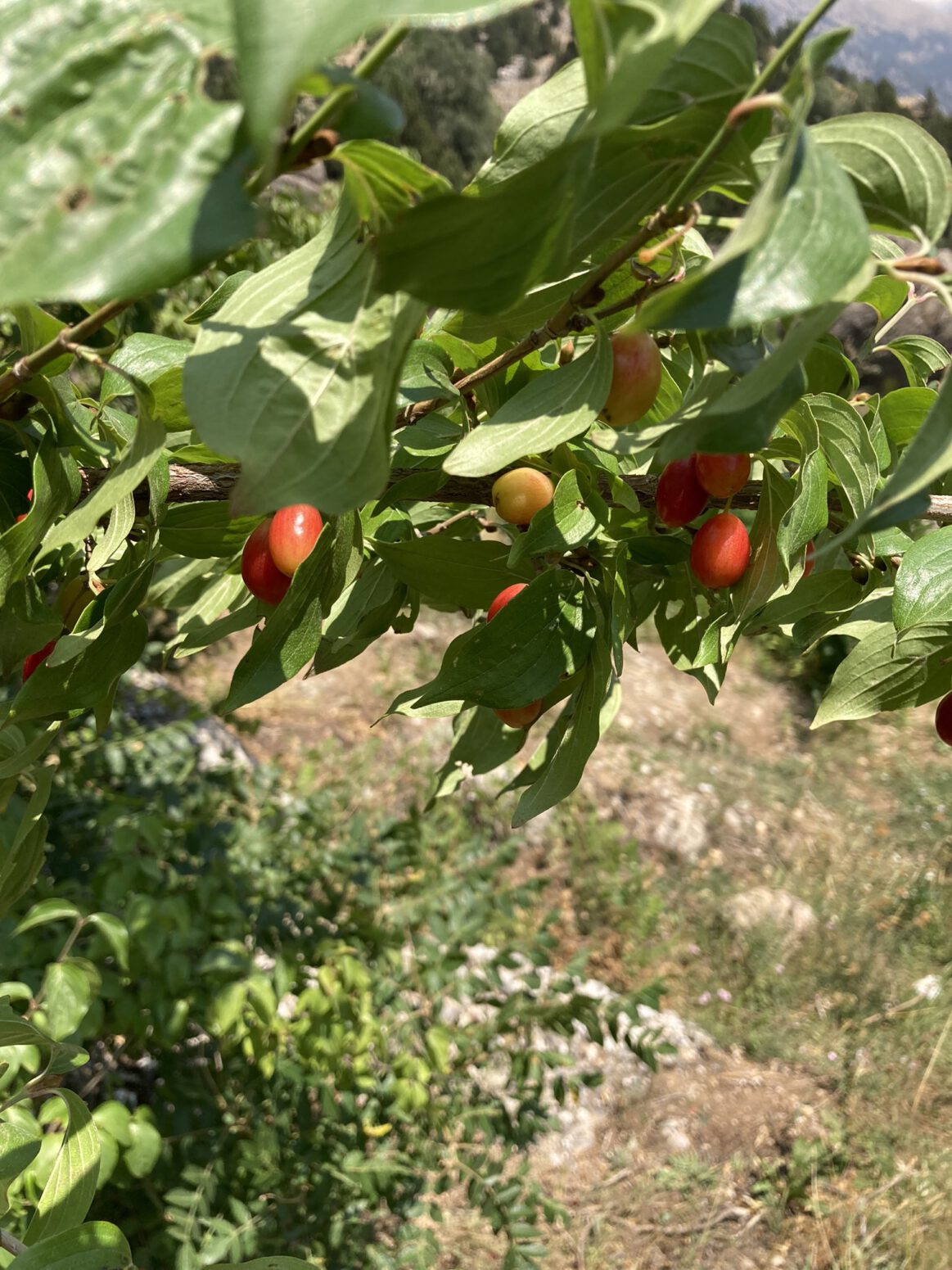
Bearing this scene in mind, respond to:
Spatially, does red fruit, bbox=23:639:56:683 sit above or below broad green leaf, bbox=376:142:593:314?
below

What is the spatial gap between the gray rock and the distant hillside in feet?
35.5

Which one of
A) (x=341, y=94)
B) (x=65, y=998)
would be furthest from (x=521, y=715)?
(x=65, y=998)

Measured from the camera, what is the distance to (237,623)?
0.75 m

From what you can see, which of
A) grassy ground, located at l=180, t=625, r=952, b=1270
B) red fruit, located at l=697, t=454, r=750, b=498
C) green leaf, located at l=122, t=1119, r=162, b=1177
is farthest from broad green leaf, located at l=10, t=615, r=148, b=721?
grassy ground, located at l=180, t=625, r=952, b=1270

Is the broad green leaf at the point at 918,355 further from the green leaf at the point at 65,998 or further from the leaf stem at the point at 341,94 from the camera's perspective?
the green leaf at the point at 65,998

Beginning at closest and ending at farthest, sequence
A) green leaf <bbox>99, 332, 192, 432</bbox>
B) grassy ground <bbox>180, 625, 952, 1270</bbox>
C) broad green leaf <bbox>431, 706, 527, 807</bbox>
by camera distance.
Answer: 1. green leaf <bbox>99, 332, 192, 432</bbox>
2. broad green leaf <bbox>431, 706, 527, 807</bbox>
3. grassy ground <bbox>180, 625, 952, 1270</bbox>

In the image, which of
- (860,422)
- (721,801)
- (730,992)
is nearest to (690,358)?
(860,422)

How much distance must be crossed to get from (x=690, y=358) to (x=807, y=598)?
214mm

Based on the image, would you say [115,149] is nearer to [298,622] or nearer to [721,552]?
[298,622]

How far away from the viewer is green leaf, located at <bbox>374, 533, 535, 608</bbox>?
0.71m

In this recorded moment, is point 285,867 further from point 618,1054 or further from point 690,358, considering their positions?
point 690,358

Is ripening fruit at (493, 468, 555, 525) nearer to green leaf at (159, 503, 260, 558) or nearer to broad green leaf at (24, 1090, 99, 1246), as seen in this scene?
green leaf at (159, 503, 260, 558)

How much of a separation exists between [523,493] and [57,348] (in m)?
0.31

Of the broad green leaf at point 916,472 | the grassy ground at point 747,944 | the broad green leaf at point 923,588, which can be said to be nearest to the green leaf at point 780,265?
the broad green leaf at point 916,472
